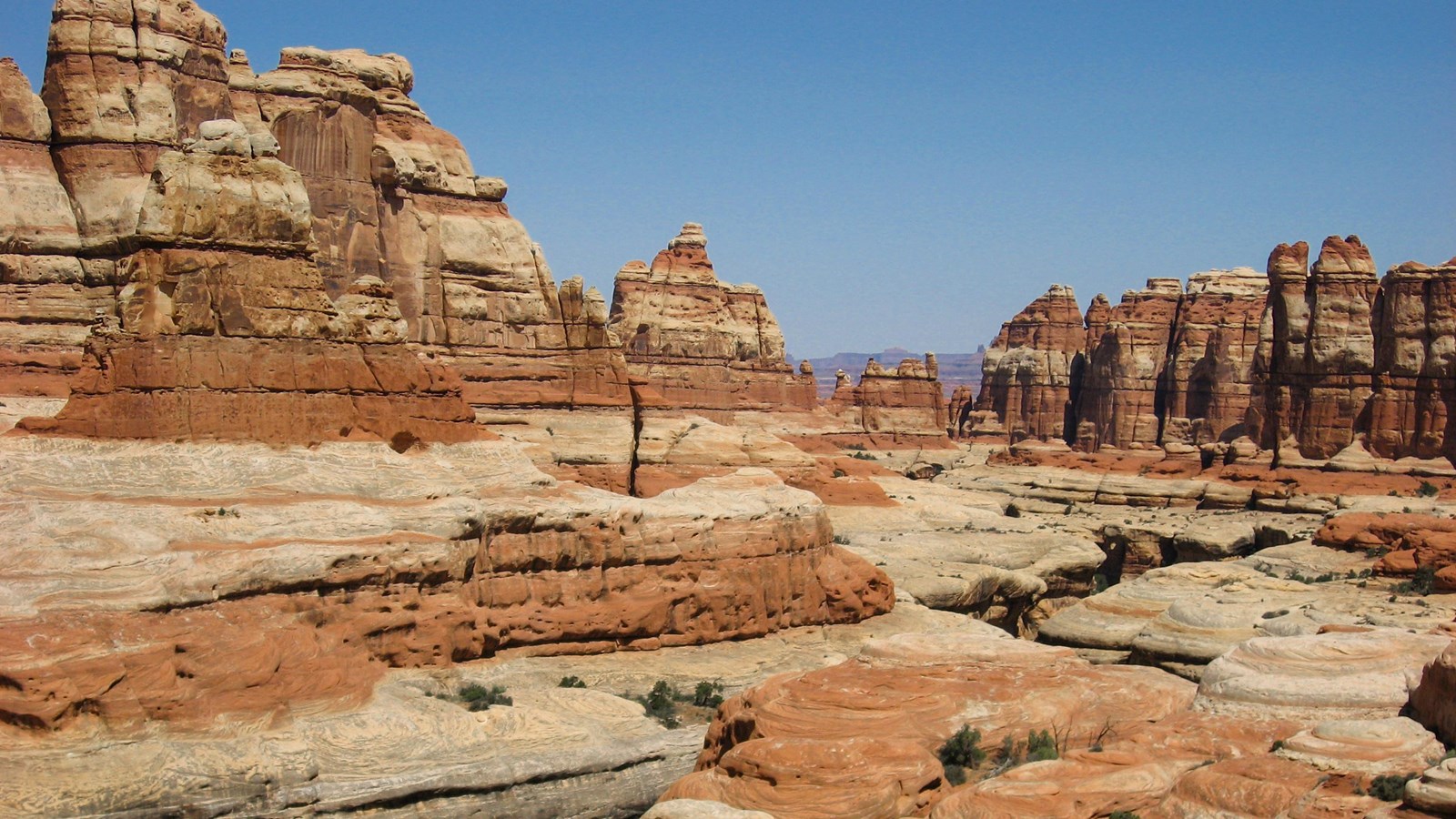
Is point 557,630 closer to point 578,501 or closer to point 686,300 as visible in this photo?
point 578,501

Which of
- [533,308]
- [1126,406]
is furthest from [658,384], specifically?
[533,308]

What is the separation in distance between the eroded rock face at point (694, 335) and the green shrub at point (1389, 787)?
244 ft

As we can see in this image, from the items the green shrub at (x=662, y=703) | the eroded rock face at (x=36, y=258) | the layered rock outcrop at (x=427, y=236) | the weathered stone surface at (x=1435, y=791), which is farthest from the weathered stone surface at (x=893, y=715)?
the layered rock outcrop at (x=427, y=236)

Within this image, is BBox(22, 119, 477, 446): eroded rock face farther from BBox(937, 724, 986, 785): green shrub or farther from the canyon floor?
BBox(937, 724, 986, 785): green shrub

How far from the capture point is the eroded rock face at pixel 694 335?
96000 mm

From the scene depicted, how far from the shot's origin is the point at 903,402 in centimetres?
9962

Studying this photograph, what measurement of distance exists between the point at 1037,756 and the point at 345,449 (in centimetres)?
1488

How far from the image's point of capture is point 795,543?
34625 mm

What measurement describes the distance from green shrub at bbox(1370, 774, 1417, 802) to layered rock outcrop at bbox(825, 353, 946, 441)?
80.2 meters

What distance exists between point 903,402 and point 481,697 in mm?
75817

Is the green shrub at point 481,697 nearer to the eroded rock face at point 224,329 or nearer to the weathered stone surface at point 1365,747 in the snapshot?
the eroded rock face at point 224,329

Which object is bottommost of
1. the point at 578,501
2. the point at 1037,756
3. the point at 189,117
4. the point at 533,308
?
the point at 1037,756

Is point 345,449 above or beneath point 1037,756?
above

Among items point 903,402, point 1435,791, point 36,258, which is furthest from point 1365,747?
point 903,402
